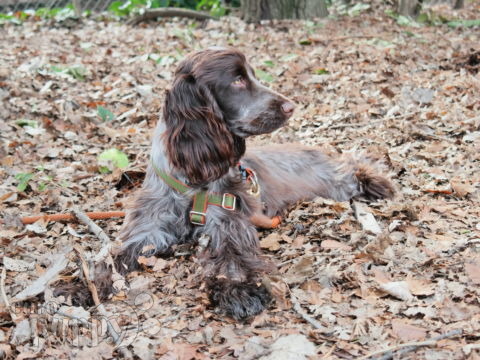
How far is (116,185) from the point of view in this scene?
5.63 m

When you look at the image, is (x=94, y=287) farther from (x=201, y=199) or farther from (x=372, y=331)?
(x=372, y=331)

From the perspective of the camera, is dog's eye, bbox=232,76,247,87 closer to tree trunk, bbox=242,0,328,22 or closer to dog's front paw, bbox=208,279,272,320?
dog's front paw, bbox=208,279,272,320

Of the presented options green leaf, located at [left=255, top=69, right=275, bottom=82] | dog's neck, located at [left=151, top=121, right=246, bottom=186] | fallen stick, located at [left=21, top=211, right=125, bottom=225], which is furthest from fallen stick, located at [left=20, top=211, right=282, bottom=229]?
green leaf, located at [left=255, top=69, right=275, bottom=82]

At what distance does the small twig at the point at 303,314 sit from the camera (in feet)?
9.98

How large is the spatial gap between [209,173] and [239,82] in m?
0.70

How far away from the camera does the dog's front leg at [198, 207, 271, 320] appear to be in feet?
10.9

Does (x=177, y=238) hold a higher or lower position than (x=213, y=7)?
lower

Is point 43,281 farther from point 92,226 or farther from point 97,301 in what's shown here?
point 92,226

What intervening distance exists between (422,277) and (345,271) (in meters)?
0.46

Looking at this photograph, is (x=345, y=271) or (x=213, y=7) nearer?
(x=345, y=271)

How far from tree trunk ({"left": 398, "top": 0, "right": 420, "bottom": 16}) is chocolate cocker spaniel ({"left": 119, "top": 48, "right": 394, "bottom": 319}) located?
8061 mm

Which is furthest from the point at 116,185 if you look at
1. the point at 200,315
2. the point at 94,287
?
the point at 200,315

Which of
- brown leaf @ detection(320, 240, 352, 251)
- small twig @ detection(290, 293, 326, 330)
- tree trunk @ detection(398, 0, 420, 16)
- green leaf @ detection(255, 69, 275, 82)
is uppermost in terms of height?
tree trunk @ detection(398, 0, 420, 16)

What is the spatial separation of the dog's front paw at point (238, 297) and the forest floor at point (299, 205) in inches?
2.5
